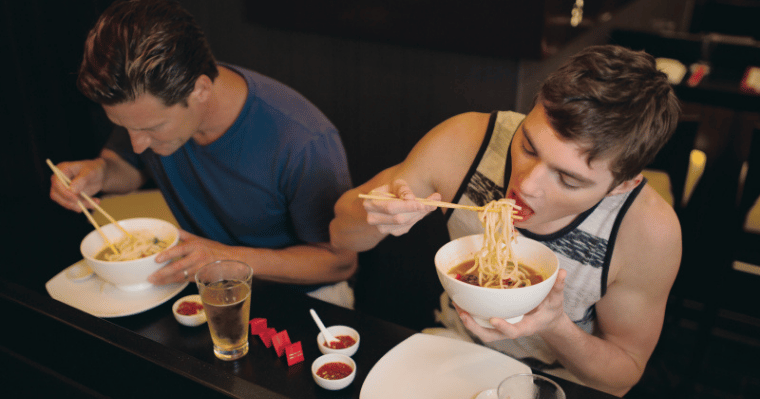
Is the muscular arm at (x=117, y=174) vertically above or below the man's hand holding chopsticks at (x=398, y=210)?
below

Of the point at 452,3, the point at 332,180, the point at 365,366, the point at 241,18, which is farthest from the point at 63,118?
the point at 365,366

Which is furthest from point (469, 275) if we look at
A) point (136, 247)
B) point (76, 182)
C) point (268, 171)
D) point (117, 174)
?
point (117, 174)

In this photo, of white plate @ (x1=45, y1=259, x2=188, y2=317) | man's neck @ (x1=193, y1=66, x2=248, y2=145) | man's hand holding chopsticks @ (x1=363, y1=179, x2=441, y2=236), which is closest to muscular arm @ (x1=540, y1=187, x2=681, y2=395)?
man's hand holding chopsticks @ (x1=363, y1=179, x2=441, y2=236)

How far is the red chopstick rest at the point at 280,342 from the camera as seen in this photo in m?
1.27

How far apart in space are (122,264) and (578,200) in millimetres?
1157

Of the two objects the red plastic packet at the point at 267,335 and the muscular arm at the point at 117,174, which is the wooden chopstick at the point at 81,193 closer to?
the muscular arm at the point at 117,174

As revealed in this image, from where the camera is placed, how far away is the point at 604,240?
1399mm

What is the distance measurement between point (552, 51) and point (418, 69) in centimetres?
57

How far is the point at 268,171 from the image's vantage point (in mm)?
1862

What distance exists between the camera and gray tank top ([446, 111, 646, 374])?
1402 millimetres

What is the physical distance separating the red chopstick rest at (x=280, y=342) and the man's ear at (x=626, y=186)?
2.75 ft

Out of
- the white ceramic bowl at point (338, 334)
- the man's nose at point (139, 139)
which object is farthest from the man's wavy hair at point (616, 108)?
the man's nose at point (139, 139)

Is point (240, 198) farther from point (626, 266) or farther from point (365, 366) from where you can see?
point (626, 266)

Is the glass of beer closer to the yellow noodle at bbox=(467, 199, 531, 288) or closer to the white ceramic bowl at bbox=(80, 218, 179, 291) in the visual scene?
the white ceramic bowl at bbox=(80, 218, 179, 291)
